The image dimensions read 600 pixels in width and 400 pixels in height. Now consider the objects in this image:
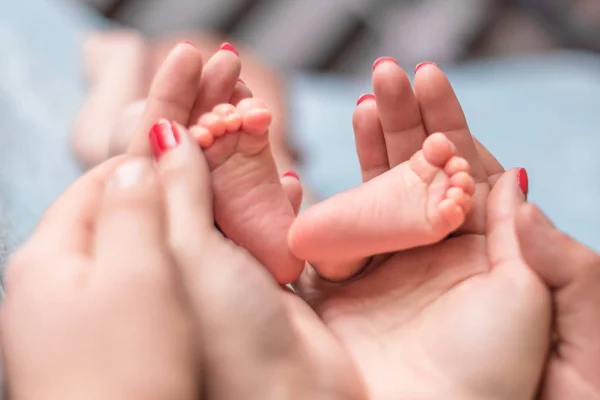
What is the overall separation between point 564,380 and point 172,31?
108cm

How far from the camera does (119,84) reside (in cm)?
86

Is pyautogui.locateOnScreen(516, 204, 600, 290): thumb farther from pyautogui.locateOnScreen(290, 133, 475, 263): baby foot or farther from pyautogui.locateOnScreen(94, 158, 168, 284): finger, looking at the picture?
pyautogui.locateOnScreen(94, 158, 168, 284): finger

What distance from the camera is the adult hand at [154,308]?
0.37 m

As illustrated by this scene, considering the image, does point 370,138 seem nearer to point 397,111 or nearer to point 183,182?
point 397,111

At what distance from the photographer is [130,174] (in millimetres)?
447

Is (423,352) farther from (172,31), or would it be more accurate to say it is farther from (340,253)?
(172,31)

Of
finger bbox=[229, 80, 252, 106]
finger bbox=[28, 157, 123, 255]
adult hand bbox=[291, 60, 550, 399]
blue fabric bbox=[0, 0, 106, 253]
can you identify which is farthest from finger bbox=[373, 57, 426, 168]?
blue fabric bbox=[0, 0, 106, 253]

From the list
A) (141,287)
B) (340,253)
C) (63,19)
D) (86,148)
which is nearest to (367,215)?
(340,253)

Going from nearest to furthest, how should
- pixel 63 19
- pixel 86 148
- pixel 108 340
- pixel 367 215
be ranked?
pixel 108 340 → pixel 367 215 → pixel 86 148 → pixel 63 19

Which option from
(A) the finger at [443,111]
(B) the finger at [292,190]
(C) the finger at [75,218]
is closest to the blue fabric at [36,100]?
(C) the finger at [75,218]

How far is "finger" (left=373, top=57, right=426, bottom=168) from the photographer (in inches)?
20.2

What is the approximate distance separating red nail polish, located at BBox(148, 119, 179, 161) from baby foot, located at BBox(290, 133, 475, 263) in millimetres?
112

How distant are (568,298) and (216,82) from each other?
1.02 ft

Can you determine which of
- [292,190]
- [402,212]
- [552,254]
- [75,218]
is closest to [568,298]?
[552,254]
